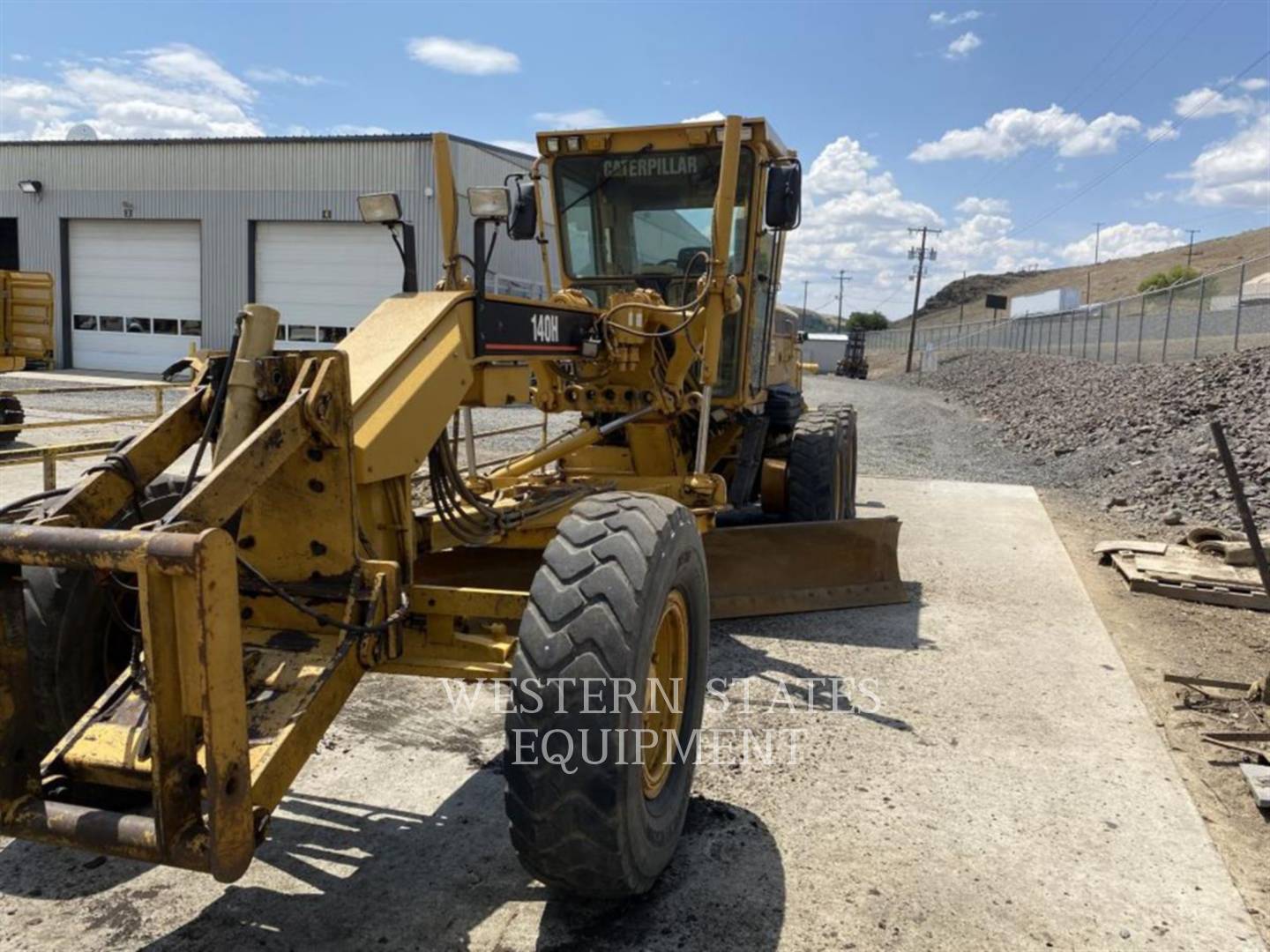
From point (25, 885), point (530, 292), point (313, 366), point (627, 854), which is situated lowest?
point (25, 885)

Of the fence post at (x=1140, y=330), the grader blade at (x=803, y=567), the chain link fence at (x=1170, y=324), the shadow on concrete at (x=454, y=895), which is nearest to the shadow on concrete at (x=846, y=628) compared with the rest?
the grader blade at (x=803, y=567)

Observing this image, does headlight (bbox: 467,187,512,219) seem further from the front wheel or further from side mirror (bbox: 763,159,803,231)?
side mirror (bbox: 763,159,803,231)

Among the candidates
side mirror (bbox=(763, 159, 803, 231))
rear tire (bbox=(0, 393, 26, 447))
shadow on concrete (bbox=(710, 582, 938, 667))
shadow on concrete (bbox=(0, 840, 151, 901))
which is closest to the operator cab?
side mirror (bbox=(763, 159, 803, 231))

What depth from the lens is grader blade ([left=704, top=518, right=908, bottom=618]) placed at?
21.6 feet

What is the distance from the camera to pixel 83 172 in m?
29.8

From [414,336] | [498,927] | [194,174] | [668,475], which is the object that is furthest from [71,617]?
[194,174]

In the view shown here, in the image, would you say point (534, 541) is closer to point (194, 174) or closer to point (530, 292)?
point (530, 292)

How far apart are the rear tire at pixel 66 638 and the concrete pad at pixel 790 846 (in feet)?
2.10

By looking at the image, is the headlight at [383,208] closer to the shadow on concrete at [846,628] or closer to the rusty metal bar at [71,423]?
the shadow on concrete at [846,628]

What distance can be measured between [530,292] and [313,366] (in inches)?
936

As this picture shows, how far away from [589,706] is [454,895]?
3.43 ft

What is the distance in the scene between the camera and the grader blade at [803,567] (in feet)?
21.6

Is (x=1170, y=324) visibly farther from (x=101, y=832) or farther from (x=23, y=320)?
(x=101, y=832)

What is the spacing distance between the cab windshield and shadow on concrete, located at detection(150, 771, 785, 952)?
4.11 m
